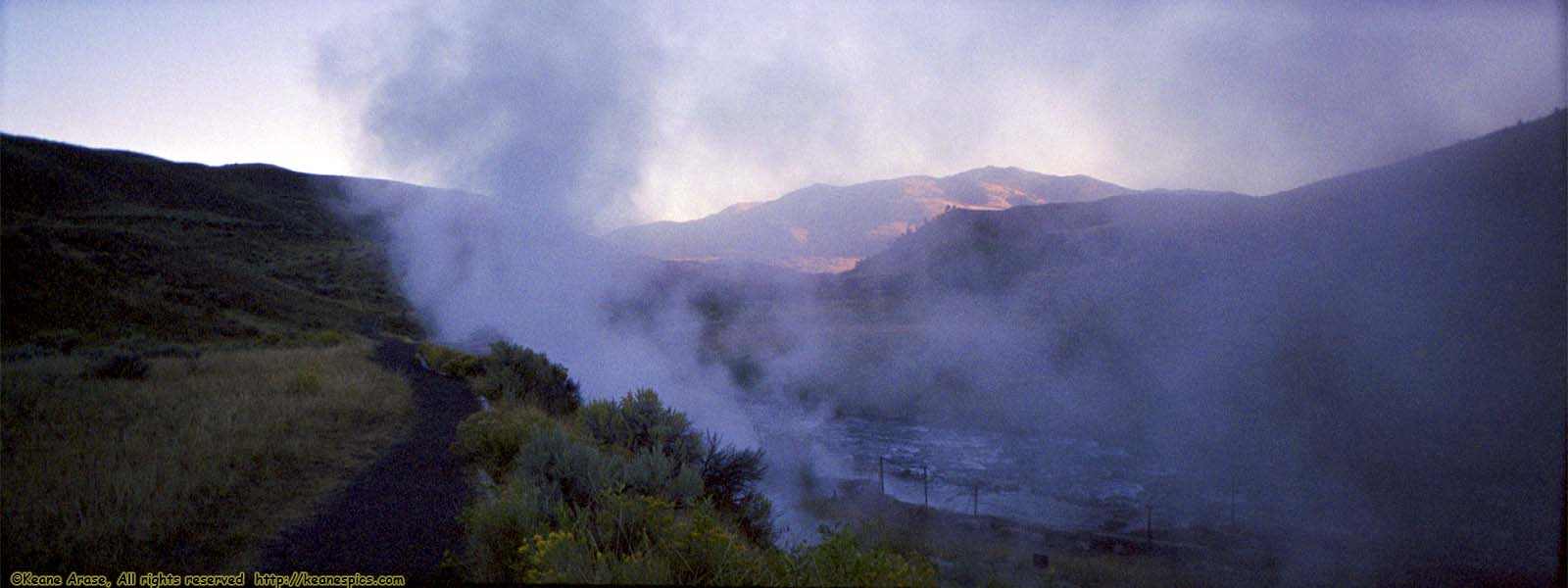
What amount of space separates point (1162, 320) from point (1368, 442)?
834 centimetres

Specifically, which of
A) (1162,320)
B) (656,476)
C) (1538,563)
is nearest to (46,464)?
(656,476)

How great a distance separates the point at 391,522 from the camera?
4.69 m

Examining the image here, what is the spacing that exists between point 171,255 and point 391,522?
2924 centimetres

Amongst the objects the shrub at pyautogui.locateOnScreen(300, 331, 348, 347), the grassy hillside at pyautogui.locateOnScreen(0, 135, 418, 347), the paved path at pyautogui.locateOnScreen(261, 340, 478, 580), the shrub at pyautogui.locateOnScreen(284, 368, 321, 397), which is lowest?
the shrub at pyautogui.locateOnScreen(300, 331, 348, 347)

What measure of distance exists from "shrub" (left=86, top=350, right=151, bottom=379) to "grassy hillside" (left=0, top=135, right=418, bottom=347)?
14.1ft

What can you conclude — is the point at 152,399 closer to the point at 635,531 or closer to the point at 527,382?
the point at 527,382

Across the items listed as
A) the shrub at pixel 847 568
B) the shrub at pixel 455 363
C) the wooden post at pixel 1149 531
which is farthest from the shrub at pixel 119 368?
the wooden post at pixel 1149 531

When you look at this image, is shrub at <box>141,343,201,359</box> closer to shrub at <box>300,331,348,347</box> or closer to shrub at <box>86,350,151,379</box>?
shrub at <box>86,350,151,379</box>

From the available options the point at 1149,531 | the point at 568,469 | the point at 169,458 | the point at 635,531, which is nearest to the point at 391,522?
the point at 568,469

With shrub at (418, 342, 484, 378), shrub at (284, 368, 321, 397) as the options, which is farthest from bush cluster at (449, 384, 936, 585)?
shrub at (418, 342, 484, 378)

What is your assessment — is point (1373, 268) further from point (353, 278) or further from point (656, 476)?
point (353, 278)

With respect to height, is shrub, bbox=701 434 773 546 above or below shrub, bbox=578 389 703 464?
below

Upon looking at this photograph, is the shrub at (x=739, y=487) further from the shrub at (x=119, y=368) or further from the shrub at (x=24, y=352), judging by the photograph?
the shrub at (x=24, y=352)

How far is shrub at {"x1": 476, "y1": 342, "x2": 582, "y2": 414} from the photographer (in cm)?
1059
